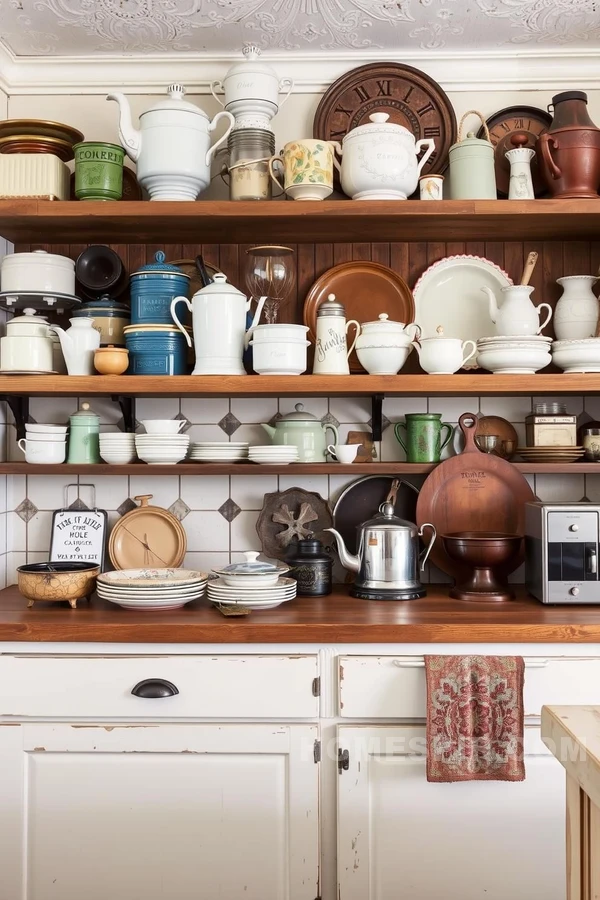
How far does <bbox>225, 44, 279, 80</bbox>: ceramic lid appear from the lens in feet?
7.31

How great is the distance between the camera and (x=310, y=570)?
222 centimetres

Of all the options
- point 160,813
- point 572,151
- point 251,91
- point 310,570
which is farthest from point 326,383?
point 160,813

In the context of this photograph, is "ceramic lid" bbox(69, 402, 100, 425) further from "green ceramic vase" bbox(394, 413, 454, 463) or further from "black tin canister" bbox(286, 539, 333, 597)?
"green ceramic vase" bbox(394, 413, 454, 463)

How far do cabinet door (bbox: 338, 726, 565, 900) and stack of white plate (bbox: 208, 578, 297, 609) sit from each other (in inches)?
17.9

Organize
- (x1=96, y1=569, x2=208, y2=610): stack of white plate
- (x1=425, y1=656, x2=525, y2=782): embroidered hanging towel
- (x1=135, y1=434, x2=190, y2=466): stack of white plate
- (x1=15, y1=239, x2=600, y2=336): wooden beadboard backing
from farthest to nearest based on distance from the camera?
(x1=15, y1=239, x2=600, y2=336): wooden beadboard backing < (x1=135, y1=434, x2=190, y2=466): stack of white plate < (x1=96, y1=569, x2=208, y2=610): stack of white plate < (x1=425, y1=656, x2=525, y2=782): embroidered hanging towel

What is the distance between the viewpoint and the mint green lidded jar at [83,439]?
237cm

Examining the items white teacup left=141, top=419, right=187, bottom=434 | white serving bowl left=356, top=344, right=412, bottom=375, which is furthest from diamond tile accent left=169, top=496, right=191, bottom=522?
white serving bowl left=356, top=344, right=412, bottom=375

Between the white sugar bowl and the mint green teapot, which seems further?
the mint green teapot

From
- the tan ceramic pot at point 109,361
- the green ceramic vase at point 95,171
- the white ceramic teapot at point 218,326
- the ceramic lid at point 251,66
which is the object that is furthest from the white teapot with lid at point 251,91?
the tan ceramic pot at point 109,361

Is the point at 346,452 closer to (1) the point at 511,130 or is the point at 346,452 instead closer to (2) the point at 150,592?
(2) the point at 150,592

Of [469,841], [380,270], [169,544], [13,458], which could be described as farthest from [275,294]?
[469,841]

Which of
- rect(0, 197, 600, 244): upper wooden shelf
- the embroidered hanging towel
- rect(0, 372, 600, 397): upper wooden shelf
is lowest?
the embroidered hanging towel

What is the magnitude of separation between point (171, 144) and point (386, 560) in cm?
129

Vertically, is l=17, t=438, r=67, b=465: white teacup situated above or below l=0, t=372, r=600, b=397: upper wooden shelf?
below
